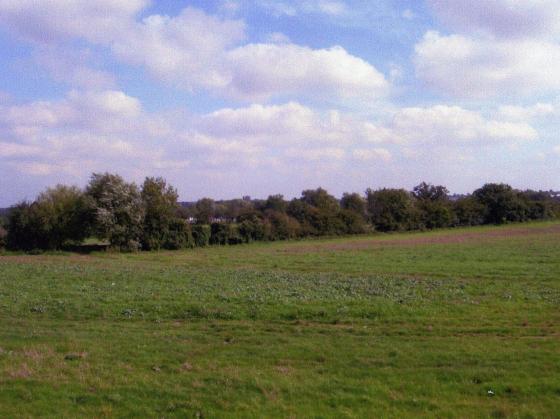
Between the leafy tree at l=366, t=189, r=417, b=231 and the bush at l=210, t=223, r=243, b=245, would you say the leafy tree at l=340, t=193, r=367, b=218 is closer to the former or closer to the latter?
the leafy tree at l=366, t=189, r=417, b=231

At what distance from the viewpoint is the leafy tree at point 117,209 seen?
55.2m

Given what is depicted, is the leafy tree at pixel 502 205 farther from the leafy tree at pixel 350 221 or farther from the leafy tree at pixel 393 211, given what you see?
the leafy tree at pixel 350 221

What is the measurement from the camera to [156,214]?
5884cm

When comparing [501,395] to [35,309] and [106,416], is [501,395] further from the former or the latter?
[35,309]

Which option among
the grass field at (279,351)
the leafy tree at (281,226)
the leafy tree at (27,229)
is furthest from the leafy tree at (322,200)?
the grass field at (279,351)

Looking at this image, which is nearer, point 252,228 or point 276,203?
point 252,228

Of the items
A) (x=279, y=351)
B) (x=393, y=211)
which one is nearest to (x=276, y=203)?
(x=393, y=211)

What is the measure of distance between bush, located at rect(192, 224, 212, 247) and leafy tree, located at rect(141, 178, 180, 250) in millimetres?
4019

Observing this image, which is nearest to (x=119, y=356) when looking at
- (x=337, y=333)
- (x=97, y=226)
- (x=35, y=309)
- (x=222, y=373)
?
(x=222, y=373)

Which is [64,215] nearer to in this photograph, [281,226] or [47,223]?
[47,223]

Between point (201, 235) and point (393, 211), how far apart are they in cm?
4006

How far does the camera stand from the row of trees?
55688 mm

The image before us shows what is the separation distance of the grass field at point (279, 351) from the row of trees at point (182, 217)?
121ft

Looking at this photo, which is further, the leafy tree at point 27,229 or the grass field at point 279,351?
the leafy tree at point 27,229
